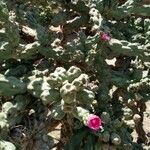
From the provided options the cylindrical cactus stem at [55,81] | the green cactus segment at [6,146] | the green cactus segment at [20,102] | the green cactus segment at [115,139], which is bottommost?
the green cactus segment at [115,139]

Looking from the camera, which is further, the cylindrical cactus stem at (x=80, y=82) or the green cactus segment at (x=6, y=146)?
the cylindrical cactus stem at (x=80, y=82)

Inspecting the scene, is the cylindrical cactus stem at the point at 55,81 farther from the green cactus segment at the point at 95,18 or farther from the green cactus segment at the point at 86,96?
the green cactus segment at the point at 95,18

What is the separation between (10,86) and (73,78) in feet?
1.53

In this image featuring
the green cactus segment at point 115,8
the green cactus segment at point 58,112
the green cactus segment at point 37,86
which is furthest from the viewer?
the green cactus segment at point 115,8

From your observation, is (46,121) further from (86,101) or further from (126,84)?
(126,84)

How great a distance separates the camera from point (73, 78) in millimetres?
2914

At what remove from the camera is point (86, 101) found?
2.95 metres

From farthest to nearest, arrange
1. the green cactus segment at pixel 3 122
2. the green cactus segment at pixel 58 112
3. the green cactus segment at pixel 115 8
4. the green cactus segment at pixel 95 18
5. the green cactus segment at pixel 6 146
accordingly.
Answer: the green cactus segment at pixel 115 8 → the green cactus segment at pixel 95 18 → the green cactus segment at pixel 58 112 → the green cactus segment at pixel 3 122 → the green cactus segment at pixel 6 146

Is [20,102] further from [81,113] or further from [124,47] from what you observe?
[124,47]

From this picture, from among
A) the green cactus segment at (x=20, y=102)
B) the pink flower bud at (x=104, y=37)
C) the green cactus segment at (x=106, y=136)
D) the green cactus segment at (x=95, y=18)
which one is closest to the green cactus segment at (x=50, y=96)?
the green cactus segment at (x=20, y=102)

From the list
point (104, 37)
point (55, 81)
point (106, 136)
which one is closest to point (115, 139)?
point (106, 136)

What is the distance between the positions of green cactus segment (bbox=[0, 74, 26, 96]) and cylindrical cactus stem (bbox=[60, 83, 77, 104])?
437 millimetres

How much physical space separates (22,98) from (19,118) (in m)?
0.13

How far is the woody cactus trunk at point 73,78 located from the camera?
2.95 m
